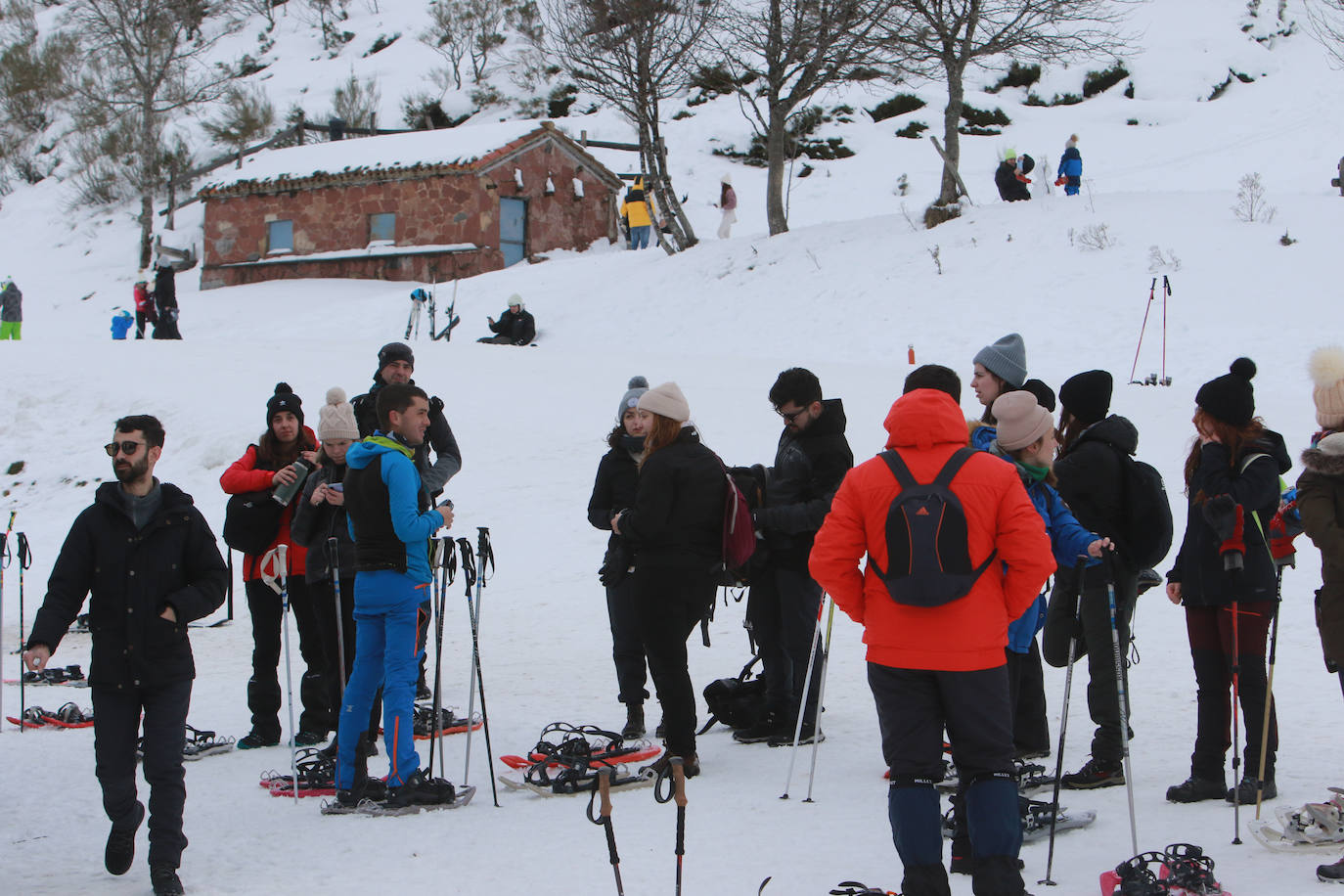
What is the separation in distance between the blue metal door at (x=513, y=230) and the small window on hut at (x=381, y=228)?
268 centimetres

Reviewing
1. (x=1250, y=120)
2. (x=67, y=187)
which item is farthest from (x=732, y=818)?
(x=67, y=187)

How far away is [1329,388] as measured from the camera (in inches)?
188

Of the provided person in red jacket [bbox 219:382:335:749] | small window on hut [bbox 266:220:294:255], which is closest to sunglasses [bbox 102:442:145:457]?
person in red jacket [bbox 219:382:335:749]

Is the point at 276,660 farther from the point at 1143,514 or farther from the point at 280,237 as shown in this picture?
the point at 280,237

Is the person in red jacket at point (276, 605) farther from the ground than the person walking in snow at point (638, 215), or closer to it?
closer to it

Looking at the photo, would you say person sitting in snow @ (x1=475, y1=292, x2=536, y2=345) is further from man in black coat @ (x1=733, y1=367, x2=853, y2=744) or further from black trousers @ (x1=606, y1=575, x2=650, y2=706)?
man in black coat @ (x1=733, y1=367, x2=853, y2=744)

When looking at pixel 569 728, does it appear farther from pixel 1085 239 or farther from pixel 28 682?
pixel 1085 239

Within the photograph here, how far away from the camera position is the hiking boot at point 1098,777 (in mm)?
5438

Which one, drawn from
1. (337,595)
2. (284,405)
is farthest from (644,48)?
(337,595)

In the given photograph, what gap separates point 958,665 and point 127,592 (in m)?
2.95

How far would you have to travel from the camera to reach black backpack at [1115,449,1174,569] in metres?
5.32

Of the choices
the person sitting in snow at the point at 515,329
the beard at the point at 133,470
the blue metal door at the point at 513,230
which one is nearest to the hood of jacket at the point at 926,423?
the beard at the point at 133,470

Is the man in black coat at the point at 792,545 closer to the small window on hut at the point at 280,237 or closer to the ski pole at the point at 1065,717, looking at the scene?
the ski pole at the point at 1065,717

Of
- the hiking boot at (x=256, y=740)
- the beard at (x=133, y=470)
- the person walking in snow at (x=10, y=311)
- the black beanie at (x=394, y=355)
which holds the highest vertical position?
the person walking in snow at (x=10, y=311)
